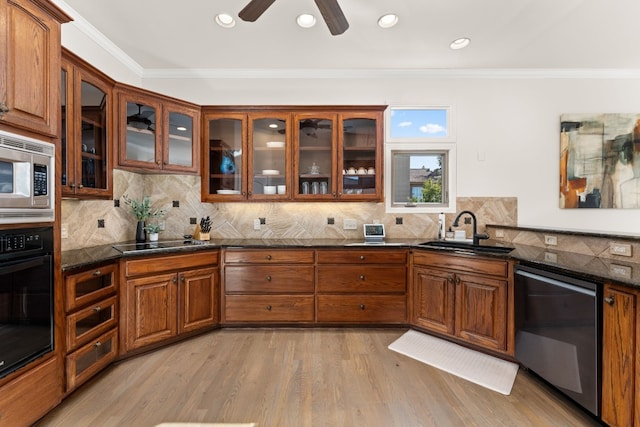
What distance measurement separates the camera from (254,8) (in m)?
1.88

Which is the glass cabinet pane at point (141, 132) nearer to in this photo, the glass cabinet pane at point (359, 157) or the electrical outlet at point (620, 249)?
the glass cabinet pane at point (359, 157)

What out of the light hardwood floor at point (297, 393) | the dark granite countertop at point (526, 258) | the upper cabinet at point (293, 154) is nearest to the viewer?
the dark granite countertop at point (526, 258)

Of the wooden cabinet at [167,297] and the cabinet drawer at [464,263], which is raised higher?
the cabinet drawer at [464,263]

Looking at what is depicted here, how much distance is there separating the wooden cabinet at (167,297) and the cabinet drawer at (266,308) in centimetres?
17

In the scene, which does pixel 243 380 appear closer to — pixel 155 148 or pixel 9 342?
pixel 9 342

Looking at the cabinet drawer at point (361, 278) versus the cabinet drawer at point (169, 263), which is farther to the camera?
the cabinet drawer at point (361, 278)

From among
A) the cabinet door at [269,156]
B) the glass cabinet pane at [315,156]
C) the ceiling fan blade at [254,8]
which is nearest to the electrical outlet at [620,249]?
the glass cabinet pane at [315,156]

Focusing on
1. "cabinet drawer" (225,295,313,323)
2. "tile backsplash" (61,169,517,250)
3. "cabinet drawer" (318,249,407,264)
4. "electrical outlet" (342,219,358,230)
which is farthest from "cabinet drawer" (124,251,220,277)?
"electrical outlet" (342,219,358,230)

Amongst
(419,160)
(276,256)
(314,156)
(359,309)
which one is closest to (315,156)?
(314,156)

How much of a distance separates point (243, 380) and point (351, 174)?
2214 mm

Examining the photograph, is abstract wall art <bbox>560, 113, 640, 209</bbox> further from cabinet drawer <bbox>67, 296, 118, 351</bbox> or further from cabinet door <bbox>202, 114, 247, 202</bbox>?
cabinet drawer <bbox>67, 296, 118, 351</bbox>

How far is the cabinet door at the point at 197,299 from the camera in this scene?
266 centimetres

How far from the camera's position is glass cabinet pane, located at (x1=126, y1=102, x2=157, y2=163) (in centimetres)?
274

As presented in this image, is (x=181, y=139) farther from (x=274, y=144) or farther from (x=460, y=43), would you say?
(x=460, y=43)
